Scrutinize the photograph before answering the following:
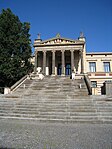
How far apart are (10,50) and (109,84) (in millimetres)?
12958

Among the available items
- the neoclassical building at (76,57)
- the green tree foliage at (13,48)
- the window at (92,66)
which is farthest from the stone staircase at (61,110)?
the window at (92,66)

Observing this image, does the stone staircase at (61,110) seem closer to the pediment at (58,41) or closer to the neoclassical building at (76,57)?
the neoclassical building at (76,57)

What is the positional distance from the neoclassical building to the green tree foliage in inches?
259

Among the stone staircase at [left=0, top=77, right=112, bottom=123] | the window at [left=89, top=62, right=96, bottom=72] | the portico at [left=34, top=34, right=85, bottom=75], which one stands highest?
the portico at [left=34, top=34, right=85, bottom=75]

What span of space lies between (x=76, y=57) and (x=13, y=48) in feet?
48.2

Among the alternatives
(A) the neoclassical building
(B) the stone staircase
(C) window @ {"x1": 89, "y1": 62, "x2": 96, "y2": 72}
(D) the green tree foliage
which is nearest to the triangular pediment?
(A) the neoclassical building

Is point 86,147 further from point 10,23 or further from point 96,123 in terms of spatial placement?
point 10,23

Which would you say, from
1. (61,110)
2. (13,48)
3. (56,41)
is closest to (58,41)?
(56,41)

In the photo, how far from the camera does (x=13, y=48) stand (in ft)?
59.5

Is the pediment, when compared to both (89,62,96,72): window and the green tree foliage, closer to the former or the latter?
(89,62,96,72): window

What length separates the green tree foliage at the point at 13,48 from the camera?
55.2ft

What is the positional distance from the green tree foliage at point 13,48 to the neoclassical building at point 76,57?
21.6 feet

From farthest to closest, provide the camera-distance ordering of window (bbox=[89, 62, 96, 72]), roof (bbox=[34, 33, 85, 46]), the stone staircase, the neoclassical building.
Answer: window (bbox=[89, 62, 96, 72]), roof (bbox=[34, 33, 85, 46]), the neoclassical building, the stone staircase

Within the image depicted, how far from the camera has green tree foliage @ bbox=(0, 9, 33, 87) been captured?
663 inches
